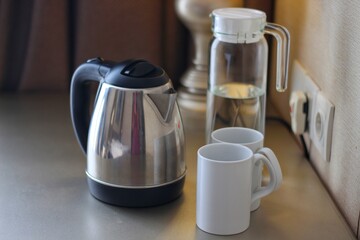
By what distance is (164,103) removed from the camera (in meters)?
0.93

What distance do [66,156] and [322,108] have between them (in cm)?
45

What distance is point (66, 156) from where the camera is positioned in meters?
1.13

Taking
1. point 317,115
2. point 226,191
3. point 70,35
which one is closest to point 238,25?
point 317,115

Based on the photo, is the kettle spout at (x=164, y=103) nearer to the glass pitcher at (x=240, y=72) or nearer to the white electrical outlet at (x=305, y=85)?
the glass pitcher at (x=240, y=72)

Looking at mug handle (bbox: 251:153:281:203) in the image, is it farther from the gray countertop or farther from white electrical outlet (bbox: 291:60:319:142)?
white electrical outlet (bbox: 291:60:319:142)

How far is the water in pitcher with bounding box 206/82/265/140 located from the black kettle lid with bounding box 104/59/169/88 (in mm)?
217

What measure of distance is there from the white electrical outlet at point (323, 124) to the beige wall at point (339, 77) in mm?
12

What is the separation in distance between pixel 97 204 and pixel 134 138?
13cm

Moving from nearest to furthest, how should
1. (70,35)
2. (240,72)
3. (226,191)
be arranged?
1. (226,191)
2. (240,72)
3. (70,35)

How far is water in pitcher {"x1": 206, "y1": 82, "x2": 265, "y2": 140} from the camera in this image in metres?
1.12

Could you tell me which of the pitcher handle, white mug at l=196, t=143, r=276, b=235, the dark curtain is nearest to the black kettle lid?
white mug at l=196, t=143, r=276, b=235

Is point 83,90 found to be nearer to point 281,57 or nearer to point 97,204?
point 97,204

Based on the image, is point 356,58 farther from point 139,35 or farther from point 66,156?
point 139,35

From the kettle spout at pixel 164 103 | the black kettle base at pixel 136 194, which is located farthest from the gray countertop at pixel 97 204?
the kettle spout at pixel 164 103
